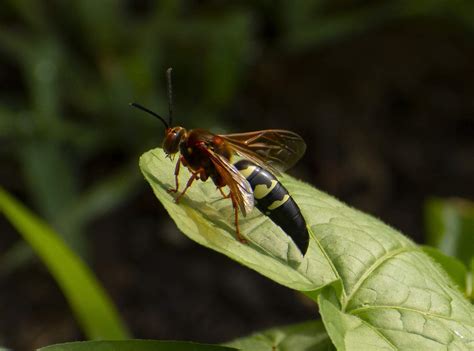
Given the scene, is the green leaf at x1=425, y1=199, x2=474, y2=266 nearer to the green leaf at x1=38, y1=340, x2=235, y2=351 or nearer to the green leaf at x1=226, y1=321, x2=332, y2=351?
the green leaf at x1=226, y1=321, x2=332, y2=351

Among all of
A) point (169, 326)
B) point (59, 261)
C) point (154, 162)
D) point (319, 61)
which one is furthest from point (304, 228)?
point (319, 61)

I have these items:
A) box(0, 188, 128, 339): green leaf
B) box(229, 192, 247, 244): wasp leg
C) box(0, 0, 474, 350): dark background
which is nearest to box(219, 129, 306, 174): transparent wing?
box(229, 192, 247, 244): wasp leg

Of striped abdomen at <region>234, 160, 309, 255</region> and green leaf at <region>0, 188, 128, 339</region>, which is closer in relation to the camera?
striped abdomen at <region>234, 160, 309, 255</region>

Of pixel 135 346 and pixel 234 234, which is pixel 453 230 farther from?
pixel 135 346

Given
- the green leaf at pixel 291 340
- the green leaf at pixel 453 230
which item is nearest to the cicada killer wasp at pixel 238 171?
the green leaf at pixel 291 340

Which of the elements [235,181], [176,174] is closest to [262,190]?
[235,181]
